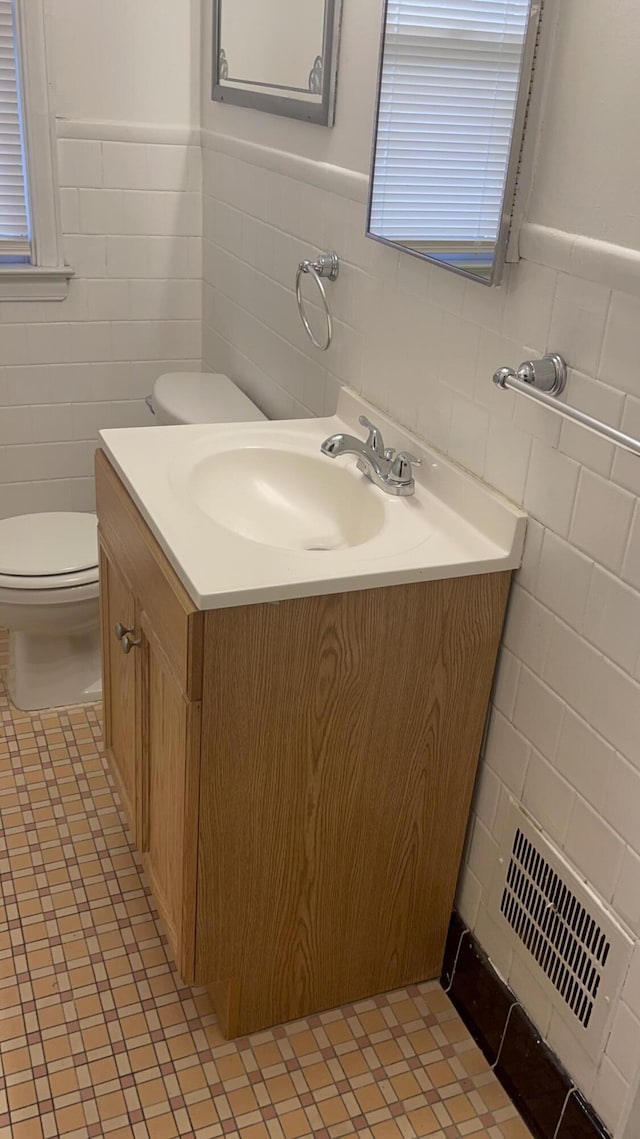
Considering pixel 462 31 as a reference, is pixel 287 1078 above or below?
below

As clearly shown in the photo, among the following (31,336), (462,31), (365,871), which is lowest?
(365,871)

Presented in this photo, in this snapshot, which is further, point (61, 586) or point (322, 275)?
point (61, 586)

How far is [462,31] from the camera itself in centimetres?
140

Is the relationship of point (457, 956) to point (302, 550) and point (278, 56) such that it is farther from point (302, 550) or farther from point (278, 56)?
point (278, 56)

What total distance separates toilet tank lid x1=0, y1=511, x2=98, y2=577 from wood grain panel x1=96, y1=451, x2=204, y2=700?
45 cm

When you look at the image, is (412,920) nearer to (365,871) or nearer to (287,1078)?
(365,871)

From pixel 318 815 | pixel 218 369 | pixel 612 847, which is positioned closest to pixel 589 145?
pixel 612 847

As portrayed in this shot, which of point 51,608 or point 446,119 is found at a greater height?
point 446,119

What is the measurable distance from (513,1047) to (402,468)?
3.14ft

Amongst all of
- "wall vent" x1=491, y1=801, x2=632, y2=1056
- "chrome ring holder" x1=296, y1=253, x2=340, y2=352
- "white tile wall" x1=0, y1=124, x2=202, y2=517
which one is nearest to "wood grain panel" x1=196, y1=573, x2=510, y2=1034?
"wall vent" x1=491, y1=801, x2=632, y2=1056

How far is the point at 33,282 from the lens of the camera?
8.85 ft

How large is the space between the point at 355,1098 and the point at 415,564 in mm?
889

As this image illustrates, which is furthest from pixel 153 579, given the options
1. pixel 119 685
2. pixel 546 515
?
pixel 546 515

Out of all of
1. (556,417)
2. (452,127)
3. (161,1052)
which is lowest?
(161,1052)
